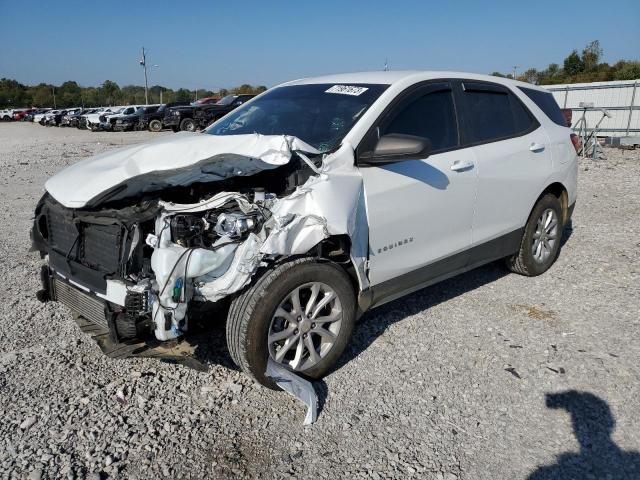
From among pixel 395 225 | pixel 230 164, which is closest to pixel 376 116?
pixel 395 225

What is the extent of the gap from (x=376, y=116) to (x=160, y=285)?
1.76m

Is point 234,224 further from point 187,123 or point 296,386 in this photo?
point 187,123

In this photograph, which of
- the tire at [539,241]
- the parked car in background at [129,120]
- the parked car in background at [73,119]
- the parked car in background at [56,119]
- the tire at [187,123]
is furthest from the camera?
the parked car in background at [56,119]

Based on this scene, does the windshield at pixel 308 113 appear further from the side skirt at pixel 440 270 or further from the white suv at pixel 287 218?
the side skirt at pixel 440 270

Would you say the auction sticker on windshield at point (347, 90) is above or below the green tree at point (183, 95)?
below

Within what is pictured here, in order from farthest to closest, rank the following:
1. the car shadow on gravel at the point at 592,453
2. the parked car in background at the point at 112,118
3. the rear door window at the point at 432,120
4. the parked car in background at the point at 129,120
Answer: the parked car in background at the point at 112,118 < the parked car in background at the point at 129,120 < the rear door window at the point at 432,120 < the car shadow on gravel at the point at 592,453

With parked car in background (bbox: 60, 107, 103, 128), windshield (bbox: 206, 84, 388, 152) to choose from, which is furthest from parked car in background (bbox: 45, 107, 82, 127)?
windshield (bbox: 206, 84, 388, 152)

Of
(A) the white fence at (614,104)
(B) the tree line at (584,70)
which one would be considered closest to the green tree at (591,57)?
(B) the tree line at (584,70)

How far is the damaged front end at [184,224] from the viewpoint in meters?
2.72

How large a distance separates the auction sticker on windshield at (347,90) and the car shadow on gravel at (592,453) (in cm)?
237

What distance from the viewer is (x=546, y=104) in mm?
5023

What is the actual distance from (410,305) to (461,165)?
1293 mm

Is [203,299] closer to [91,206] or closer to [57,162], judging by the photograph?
[91,206]

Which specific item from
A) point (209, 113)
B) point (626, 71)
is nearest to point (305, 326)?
point (209, 113)
